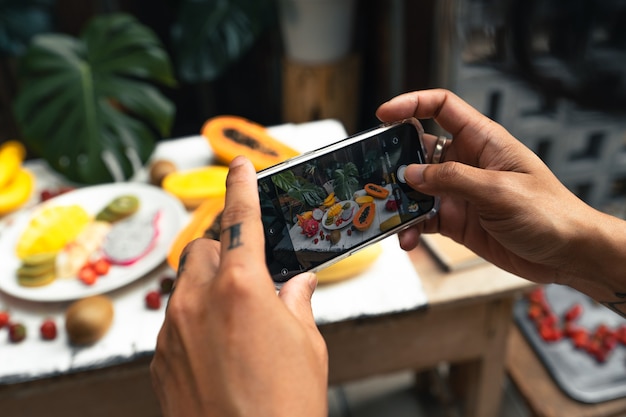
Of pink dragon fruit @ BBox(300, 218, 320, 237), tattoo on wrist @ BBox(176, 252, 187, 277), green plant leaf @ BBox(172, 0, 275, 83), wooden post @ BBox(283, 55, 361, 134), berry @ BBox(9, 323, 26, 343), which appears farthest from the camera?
wooden post @ BBox(283, 55, 361, 134)

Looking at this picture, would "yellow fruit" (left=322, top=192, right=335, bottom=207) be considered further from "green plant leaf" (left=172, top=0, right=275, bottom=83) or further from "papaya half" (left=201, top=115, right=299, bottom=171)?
"green plant leaf" (left=172, top=0, right=275, bottom=83)

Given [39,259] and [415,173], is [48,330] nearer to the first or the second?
[39,259]

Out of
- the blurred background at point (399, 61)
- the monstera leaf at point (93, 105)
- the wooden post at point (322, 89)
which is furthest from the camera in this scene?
the wooden post at point (322, 89)

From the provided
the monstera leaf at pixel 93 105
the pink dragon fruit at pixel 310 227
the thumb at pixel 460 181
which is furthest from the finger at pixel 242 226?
the monstera leaf at pixel 93 105

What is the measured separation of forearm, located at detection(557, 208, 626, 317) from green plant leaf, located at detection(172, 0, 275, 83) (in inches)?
55.2

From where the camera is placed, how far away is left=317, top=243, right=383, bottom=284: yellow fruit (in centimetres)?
81

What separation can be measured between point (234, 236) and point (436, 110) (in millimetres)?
373

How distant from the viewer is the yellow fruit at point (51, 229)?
0.88 m

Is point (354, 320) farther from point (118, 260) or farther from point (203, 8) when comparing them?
point (203, 8)

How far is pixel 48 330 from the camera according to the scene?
0.76 m

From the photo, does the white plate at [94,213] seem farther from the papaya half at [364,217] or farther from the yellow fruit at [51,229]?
the papaya half at [364,217]

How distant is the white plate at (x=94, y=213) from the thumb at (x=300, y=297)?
1.41ft

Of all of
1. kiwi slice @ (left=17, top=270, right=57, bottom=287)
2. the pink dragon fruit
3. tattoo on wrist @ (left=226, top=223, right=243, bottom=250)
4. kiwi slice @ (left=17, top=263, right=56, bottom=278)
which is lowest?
kiwi slice @ (left=17, top=270, right=57, bottom=287)

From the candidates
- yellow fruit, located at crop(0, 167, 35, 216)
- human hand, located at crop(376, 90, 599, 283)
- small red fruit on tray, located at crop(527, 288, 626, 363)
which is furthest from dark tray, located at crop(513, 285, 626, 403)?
yellow fruit, located at crop(0, 167, 35, 216)
